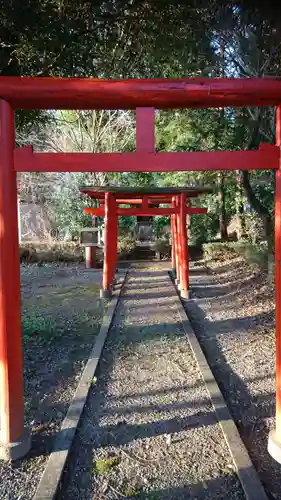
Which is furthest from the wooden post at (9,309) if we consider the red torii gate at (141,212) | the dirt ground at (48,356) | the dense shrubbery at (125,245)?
the dense shrubbery at (125,245)

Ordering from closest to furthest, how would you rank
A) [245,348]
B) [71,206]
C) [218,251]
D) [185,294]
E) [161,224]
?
[245,348] → [185,294] → [218,251] → [71,206] → [161,224]

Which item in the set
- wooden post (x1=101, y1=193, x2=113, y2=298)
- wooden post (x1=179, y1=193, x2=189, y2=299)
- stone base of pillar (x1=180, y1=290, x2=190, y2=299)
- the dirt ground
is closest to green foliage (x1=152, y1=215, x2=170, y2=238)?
the dirt ground

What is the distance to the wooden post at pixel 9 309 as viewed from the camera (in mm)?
2371

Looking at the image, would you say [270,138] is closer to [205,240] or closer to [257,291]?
[257,291]

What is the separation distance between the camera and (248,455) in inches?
95.3

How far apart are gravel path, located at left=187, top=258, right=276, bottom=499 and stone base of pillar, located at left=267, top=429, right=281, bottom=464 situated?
33mm

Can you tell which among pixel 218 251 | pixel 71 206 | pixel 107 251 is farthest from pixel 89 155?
pixel 71 206

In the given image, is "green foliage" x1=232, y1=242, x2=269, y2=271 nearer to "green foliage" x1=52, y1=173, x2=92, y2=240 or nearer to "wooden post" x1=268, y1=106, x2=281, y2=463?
"wooden post" x1=268, y1=106, x2=281, y2=463

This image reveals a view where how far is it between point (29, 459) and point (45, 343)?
2.44 metres

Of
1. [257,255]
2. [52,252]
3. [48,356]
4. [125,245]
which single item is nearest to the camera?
[48,356]

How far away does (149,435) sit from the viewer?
110 inches

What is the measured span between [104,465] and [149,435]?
46 centimetres

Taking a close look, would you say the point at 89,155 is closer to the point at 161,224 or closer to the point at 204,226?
the point at 204,226

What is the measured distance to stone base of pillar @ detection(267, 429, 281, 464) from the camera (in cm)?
245
